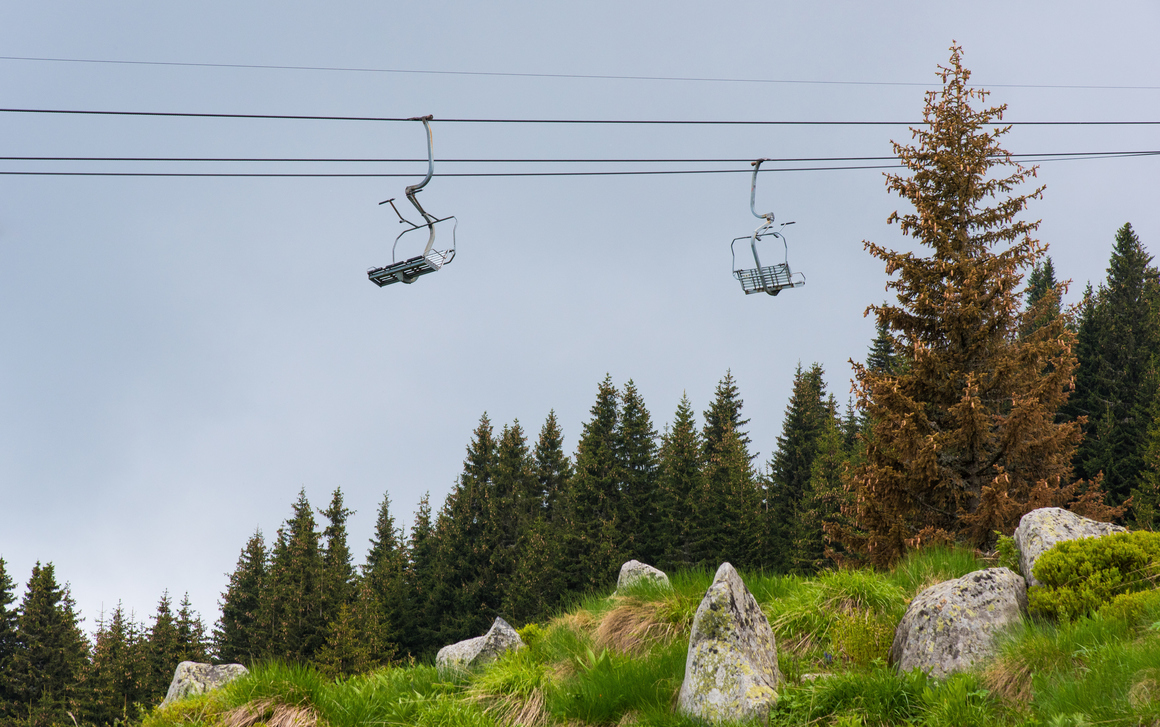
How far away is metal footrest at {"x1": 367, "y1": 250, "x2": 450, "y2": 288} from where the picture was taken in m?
11.0

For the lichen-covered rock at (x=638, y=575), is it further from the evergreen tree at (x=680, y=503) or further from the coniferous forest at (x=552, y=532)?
the evergreen tree at (x=680, y=503)

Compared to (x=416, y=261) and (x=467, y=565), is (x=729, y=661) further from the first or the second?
(x=467, y=565)

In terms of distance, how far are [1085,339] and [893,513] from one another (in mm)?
38644

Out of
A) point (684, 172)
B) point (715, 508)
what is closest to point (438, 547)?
point (715, 508)

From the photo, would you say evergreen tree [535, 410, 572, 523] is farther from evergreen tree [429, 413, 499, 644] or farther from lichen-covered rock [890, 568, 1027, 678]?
lichen-covered rock [890, 568, 1027, 678]

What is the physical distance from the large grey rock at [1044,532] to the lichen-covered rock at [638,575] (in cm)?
453

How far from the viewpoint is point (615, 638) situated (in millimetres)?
10656

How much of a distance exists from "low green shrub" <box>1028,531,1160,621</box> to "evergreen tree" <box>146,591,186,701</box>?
47628 millimetres

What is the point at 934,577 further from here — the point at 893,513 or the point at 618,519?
the point at 618,519

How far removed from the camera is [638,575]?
13320 millimetres

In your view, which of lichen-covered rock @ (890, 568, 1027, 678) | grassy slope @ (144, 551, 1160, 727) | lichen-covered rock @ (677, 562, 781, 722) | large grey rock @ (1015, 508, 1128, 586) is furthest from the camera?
large grey rock @ (1015, 508, 1128, 586)

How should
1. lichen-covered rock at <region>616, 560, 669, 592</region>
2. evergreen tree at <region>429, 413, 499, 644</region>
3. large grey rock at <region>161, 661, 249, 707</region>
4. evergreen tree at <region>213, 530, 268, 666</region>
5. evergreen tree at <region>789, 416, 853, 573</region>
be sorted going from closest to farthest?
1. large grey rock at <region>161, 661, 249, 707</region>
2. lichen-covered rock at <region>616, 560, 669, 592</region>
3. evergreen tree at <region>789, 416, 853, 573</region>
4. evergreen tree at <region>429, 413, 499, 644</region>
5. evergreen tree at <region>213, 530, 268, 666</region>

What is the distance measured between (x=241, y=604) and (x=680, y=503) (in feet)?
108

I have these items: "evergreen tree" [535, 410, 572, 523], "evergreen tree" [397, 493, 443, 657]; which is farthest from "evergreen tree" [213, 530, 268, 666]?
"evergreen tree" [535, 410, 572, 523]
